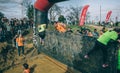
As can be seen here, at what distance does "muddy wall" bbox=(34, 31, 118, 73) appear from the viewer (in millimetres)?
7444

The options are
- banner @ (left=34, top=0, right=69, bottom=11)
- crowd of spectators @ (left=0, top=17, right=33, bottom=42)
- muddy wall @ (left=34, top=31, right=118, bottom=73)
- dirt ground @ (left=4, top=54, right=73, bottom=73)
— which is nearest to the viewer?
muddy wall @ (left=34, top=31, right=118, bottom=73)

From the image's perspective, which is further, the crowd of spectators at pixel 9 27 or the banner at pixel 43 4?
the crowd of spectators at pixel 9 27

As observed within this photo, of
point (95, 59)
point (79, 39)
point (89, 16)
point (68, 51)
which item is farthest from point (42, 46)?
point (89, 16)

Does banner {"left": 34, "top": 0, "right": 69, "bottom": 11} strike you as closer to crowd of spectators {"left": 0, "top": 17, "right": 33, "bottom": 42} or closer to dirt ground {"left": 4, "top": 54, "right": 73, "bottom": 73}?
dirt ground {"left": 4, "top": 54, "right": 73, "bottom": 73}

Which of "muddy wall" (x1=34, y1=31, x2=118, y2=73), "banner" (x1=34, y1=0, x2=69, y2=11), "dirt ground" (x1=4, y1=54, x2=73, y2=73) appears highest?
"banner" (x1=34, y1=0, x2=69, y2=11)

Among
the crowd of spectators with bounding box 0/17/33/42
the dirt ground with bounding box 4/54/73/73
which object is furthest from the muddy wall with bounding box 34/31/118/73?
the crowd of spectators with bounding box 0/17/33/42

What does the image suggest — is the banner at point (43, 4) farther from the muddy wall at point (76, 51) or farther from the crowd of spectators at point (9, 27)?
the crowd of spectators at point (9, 27)

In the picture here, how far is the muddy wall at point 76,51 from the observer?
24.4 feet

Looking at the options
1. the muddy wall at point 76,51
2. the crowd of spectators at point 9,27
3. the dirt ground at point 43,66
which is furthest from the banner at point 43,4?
the crowd of spectators at point 9,27

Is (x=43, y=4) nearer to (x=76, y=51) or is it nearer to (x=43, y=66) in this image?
(x=43, y=66)

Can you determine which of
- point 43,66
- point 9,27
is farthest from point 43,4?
point 9,27

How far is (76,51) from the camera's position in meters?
10.2

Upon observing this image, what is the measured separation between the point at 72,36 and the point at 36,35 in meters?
5.92

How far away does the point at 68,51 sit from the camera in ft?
36.5
